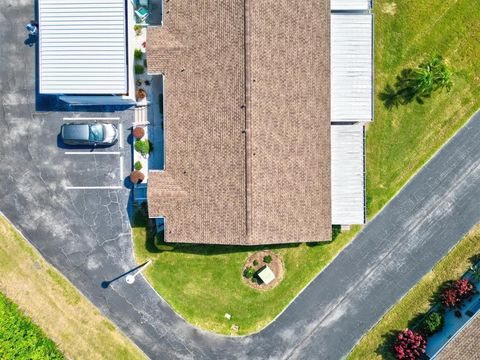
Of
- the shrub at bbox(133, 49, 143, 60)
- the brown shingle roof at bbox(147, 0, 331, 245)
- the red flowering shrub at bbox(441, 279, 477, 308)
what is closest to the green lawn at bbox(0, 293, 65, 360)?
the brown shingle roof at bbox(147, 0, 331, 245)

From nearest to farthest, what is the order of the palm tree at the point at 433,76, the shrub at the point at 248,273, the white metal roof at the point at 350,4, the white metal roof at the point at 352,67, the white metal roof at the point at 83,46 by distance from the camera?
the white metal roof at the point at 83,46 < the white metal roof at the point at 350,4 < the white metal roof at the point at 352,67 < the palm tree at the point at 433,76 < the shrub at the point at 248,273

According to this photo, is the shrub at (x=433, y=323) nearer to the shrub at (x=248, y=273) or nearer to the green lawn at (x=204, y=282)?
the green lawn at (x=204, y=282)

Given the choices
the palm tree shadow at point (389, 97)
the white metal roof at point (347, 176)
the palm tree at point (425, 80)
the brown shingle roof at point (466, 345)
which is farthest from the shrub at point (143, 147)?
the brown shingle roof at point (466, 345)

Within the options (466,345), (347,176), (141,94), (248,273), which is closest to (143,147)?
(141,94)

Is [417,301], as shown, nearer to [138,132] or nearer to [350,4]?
[350,4]

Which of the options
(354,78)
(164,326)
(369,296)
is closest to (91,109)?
(164,326)

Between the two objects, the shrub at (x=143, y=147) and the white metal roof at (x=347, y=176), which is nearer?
the white metal roof at (x=347, y=176)

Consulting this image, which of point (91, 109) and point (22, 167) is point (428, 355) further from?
point (22, 167)
